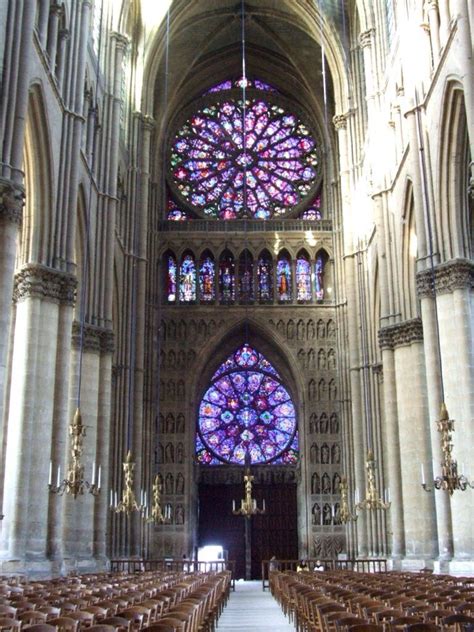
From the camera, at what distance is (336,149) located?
42625mm

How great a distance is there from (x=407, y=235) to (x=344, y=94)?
40.6ft

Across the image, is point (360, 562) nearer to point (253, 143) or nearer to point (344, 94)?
point (344, 94)

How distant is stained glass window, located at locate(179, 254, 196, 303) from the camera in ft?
135

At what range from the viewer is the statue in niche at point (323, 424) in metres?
39.1

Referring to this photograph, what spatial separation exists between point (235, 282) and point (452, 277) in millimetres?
20318

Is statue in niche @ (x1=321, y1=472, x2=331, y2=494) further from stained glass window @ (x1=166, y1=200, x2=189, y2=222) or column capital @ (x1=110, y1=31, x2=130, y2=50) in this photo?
column capital @ (x1=110, y1=31, x2=130, y2=50)

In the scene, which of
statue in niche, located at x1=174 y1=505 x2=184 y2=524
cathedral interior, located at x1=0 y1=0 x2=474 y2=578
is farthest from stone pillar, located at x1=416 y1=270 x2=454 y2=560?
statue in niche, located at x1=174 y1=505 x2=184 y2=524

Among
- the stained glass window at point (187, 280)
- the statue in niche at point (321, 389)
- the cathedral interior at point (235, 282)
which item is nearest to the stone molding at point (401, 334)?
the cathedral interior at point (235, 282)

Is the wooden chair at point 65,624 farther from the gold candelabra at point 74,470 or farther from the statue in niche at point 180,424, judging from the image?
the statue in niche at point 180,424

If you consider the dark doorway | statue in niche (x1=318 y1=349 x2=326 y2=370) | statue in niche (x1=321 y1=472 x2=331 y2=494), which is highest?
statue in niche (x1=318 y1=349 x2=326 y2=370)

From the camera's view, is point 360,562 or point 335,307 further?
point 335,307

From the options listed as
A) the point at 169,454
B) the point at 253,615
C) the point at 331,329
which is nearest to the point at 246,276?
the point at 331,329

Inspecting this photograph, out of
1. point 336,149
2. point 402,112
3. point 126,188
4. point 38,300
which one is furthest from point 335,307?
point 38,300

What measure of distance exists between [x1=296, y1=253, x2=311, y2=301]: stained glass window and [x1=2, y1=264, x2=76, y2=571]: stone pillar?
20323 mm
